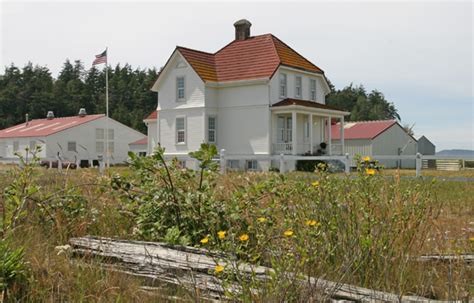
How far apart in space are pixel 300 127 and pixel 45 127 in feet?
101

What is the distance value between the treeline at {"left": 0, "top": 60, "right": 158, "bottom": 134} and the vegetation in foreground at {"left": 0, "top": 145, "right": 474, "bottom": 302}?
68.9 metres

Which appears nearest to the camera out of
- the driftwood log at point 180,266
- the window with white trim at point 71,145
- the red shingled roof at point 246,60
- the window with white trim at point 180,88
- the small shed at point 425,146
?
the driftwood log at point 180,266

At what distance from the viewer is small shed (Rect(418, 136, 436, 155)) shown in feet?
186

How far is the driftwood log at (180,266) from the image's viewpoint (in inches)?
130

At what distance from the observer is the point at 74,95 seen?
83.3 metres

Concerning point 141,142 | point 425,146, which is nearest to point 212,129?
point 141,142

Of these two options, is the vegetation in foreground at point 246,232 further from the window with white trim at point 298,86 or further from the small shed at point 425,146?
the small shed at point 425,146

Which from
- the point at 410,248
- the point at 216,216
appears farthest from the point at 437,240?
the point at 216,216

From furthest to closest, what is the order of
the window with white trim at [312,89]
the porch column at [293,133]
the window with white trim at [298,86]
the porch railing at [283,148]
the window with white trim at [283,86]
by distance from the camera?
the window with white trim at [312,89] < the window with white trim at [298,86] < the window with white trim at [283,86] < the porch railing at [283,148] < the porch column at [293,133]

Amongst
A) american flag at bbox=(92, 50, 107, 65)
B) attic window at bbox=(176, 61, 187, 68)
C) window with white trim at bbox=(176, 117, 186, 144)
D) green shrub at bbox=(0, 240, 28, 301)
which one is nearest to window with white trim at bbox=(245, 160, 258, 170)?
window with white trim at bbox=(176, 117, 186, 144)

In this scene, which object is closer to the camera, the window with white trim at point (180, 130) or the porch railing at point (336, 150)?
the window with white trim at point (180, 130)

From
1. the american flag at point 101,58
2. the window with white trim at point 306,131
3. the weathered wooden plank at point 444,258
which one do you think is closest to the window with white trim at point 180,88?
the american flag at point 101,58

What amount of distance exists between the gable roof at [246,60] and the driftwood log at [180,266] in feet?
84.1

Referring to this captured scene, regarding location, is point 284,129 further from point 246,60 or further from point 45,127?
point 45,127
